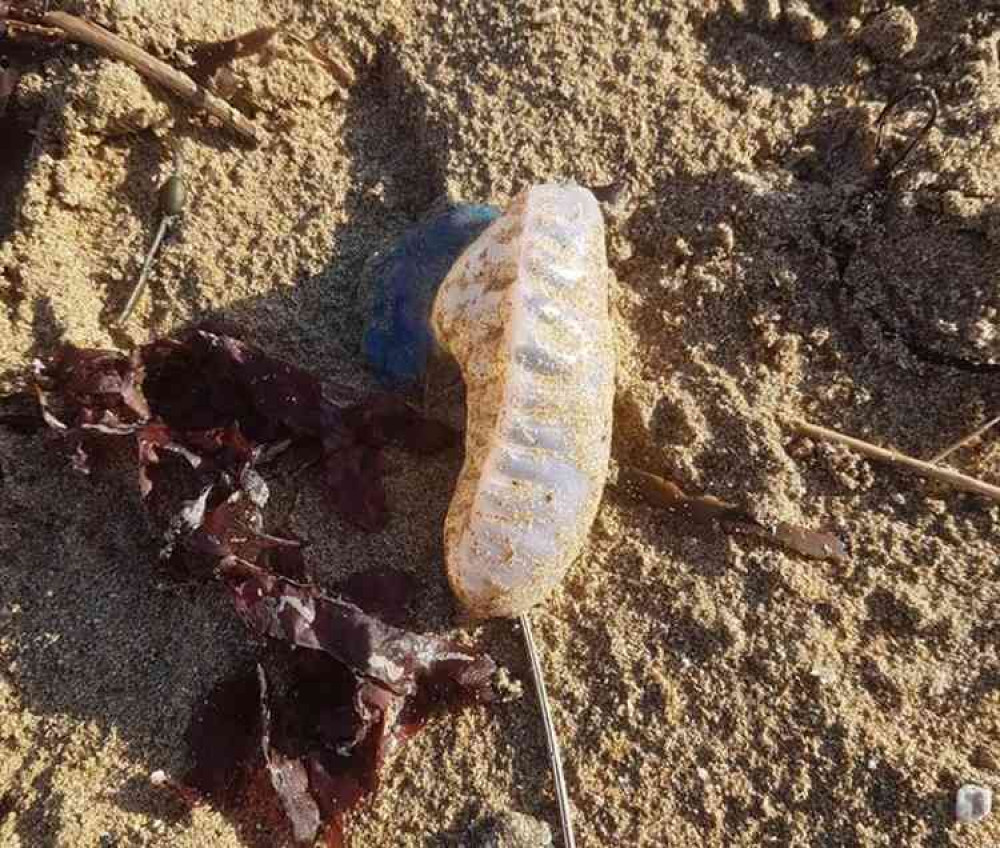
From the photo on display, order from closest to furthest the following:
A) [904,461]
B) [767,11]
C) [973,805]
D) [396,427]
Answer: [973,805] < [904,461] < [396,427] < [767,11]

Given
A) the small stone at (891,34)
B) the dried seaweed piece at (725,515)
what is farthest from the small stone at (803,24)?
the dried seaweed piece at (725,515)

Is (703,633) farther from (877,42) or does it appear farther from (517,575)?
(877,42)

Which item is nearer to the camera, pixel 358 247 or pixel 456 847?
pixel 456 847

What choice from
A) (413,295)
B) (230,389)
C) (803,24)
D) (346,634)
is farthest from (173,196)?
(803,24)

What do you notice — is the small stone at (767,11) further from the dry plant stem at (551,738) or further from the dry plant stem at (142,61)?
the dry plant stem at (551,738)

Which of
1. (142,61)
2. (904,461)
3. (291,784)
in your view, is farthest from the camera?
(142,61)

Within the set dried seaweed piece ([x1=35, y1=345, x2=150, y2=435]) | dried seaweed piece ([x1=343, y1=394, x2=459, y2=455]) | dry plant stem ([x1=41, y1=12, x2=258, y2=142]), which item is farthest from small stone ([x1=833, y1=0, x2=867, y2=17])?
dried seaweed piece ([x1=35, y1=345, x2=150, y2=435])

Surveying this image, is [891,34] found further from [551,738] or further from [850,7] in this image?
[551,738]

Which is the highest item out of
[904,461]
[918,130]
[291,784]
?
[918,130]

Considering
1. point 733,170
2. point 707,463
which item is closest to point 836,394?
point 707,463
